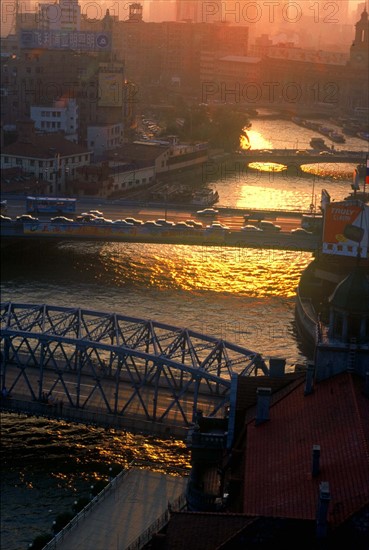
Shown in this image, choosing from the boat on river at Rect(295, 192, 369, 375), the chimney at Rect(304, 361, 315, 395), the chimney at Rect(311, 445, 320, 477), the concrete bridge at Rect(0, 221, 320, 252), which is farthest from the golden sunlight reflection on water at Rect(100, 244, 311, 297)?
the chimney at Rect(311, 445, 320, 477)

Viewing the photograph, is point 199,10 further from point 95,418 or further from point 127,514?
point 127,514

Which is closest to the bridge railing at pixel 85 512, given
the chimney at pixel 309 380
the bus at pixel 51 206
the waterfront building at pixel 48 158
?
the chimney at pixel 309 380

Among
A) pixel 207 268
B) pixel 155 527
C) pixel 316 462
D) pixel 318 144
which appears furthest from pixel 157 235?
pixel 318 144

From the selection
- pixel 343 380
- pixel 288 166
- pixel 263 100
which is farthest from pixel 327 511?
pixel 263 100

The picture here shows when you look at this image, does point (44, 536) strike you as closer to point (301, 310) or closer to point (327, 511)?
point (327, 511)

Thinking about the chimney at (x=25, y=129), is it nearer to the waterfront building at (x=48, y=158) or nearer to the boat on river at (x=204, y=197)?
the waterfront building at (x=48, y=158)

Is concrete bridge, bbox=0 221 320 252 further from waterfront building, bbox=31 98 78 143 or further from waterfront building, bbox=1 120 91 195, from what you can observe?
waterfront building, bbox=31 98 78 143

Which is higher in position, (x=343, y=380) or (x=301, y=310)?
(x=343, y=380)
